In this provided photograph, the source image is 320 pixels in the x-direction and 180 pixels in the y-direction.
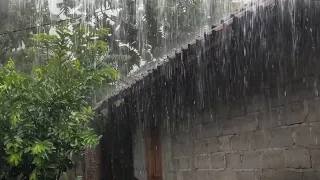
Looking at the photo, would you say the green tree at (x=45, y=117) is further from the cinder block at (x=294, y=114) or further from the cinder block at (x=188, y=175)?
the cinder block at (x=294, y=114)

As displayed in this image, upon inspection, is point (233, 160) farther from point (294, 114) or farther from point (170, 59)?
point (170, 59)

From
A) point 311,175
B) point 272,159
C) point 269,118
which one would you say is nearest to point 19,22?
point 269,118

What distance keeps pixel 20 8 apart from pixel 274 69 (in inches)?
446

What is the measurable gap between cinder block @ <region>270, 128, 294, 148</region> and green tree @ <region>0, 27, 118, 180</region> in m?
2.48

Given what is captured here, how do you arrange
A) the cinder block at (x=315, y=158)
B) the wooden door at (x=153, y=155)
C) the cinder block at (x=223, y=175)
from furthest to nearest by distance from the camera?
the wooden door at (x=153, y=155) < the cinder block at (x=223, y=175) < the cinder block at (x=315, y=158)

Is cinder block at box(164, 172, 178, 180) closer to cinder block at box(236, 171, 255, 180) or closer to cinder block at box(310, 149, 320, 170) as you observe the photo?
cinder block at box(236, 171, 255, 180)

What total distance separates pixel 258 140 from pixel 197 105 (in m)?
1.55

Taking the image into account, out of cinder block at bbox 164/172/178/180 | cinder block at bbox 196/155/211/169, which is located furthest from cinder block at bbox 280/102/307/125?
cinder block at bbox 164/172/178/180

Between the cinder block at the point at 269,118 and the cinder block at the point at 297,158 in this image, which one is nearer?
the cinder block at the point at 297,158

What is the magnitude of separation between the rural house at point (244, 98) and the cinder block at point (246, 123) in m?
0.01

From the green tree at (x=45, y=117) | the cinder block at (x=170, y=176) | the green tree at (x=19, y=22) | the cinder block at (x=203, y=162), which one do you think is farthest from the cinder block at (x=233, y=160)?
the green tree at (x=19, y=22)

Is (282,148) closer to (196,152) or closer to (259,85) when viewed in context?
(259,85)

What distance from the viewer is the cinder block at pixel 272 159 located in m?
4.11

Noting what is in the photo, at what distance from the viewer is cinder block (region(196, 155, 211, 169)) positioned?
5.56 metres
